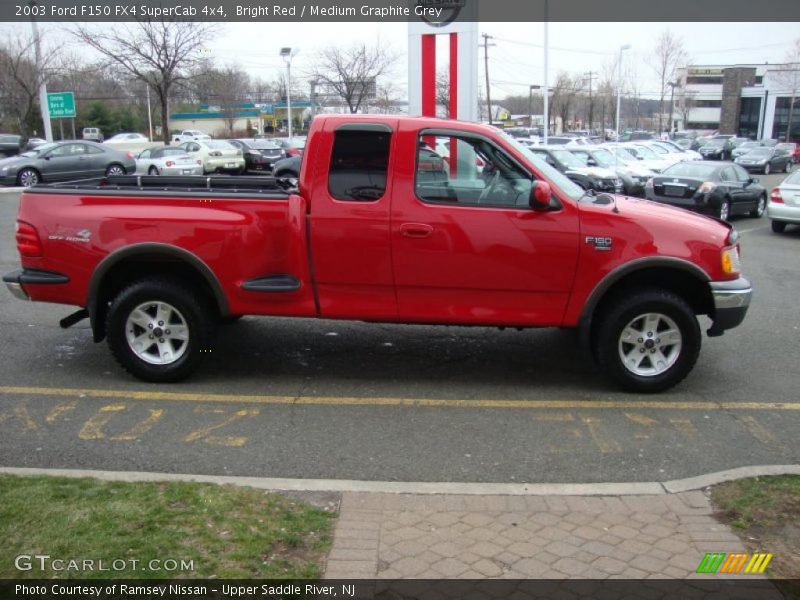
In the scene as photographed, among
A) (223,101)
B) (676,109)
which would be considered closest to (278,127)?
(223,101)

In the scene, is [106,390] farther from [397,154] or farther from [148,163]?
[148,163]

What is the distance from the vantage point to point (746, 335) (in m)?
7.38

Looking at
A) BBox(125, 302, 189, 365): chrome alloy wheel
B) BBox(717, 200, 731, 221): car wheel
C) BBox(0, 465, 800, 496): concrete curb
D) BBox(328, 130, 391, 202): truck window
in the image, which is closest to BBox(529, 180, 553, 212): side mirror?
BBox(328, 130, 391, 202): truck window

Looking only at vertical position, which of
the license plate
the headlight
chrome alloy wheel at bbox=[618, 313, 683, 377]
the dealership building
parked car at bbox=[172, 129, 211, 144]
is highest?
the dealership building

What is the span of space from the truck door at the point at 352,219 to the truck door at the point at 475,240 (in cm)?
11

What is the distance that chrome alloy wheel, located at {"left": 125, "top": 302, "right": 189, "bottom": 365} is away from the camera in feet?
18.7

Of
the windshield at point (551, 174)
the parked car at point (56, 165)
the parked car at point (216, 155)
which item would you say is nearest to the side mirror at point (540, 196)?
the windshield at point (551, 174)

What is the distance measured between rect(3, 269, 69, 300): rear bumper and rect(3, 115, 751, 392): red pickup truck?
2cm

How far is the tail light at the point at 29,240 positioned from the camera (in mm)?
5676

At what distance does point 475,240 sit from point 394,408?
1.39 meters

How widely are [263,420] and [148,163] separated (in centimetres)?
2323

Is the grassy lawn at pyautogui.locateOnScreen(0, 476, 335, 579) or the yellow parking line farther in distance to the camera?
the yellow parking line

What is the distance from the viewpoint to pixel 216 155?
28531mm

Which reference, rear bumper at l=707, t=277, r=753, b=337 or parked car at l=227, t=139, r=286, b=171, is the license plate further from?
parked car at l=227, t=139, r=286, b=171
